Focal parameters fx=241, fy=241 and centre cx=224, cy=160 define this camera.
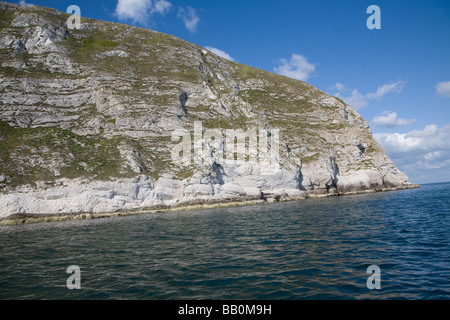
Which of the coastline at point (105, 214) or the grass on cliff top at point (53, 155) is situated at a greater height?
the grass on cliff top at point (53, 155)

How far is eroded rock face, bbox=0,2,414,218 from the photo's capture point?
147ft

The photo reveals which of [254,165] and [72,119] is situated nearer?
[254,165]

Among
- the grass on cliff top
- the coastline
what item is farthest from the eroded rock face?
the coastline

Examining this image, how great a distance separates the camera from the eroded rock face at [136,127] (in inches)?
1759

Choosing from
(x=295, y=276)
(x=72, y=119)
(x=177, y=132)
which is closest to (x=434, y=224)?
(x=295, y=276)

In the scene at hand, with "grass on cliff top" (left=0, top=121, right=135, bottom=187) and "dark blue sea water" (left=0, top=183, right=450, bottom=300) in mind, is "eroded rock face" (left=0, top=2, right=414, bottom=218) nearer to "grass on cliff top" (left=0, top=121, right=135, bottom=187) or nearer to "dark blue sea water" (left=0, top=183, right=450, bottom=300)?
"grass on cliff top" (left=0, top=121, right=135, bottom=187)

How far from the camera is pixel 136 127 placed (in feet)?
195

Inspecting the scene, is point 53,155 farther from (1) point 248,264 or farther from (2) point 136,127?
(1) point 248,264

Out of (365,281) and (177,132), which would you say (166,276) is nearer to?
(365,281)

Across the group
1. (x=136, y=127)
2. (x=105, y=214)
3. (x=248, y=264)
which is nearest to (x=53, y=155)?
(x=105, y=214)

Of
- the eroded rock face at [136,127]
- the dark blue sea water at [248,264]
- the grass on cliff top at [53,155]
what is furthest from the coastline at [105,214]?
the dark blue sea water at [248,264]

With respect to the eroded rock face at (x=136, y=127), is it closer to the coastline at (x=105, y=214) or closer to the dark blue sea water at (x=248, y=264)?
the coastline at (x=105, y=214)

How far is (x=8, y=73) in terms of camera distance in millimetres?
61625

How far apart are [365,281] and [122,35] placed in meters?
109
